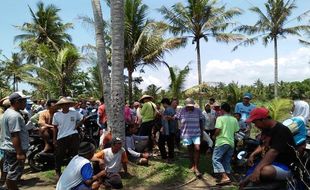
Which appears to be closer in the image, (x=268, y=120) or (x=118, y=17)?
(x=268, y=120)

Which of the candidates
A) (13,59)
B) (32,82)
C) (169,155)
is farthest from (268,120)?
(13,59)

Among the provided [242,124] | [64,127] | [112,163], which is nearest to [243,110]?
[242,124]

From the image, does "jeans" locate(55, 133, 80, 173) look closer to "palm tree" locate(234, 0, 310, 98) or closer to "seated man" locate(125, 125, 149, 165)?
"seated man" locate(125, 125, 149, 165)

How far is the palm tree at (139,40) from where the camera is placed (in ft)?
73.0

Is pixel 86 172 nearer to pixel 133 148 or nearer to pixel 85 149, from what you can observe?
pixel 85 149

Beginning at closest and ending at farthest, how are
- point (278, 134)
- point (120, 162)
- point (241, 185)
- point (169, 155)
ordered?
point (278, 134), point (241, 185), point (120, 162), point (169, 155)

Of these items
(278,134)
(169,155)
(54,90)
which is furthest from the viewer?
(54,90)

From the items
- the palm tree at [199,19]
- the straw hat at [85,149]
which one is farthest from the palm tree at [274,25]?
the straw hat at [85,149]

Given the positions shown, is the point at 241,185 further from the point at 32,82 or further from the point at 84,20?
the point at 32,82

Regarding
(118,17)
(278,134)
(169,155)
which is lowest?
(169,155)

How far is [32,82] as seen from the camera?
81.9 ft

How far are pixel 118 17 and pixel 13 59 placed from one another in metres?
45.4

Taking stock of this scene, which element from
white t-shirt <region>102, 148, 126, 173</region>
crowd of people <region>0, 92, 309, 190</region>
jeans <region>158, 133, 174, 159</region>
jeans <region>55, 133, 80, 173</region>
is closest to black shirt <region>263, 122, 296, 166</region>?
crowd of people <region>0, 92, 309, 190</region>

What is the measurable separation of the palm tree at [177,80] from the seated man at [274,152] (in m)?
17.3
